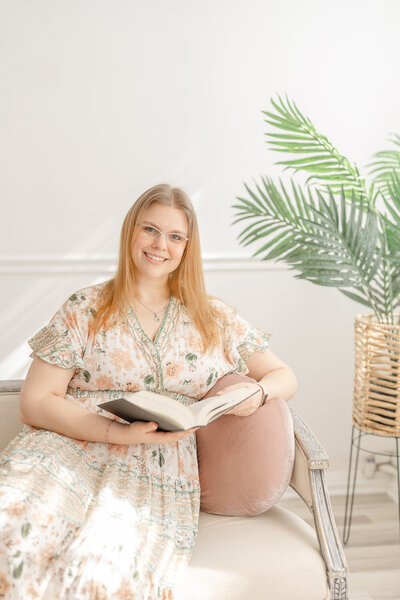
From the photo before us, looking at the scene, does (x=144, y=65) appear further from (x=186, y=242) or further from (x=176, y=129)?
(x=186, y=242)

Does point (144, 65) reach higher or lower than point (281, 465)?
higher

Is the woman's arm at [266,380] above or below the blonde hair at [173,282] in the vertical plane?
below

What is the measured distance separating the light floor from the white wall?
110cm

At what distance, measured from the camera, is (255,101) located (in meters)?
2.66

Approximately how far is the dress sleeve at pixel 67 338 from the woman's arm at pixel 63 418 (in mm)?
37

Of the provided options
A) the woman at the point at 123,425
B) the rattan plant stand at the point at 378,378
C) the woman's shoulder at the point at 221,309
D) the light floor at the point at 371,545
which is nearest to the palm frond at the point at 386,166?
the rattan plant stand at the point at 378,378

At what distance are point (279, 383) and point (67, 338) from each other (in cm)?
69

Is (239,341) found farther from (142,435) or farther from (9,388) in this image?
(9,388)

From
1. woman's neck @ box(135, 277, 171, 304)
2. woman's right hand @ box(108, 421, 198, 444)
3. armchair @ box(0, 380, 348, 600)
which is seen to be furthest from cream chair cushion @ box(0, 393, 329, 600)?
woman's neck @ box(135, 277, 171, 304)

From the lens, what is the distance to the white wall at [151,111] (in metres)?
2.52

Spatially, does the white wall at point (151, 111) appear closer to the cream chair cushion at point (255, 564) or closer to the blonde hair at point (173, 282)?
the blonde hair at point (173, 282)

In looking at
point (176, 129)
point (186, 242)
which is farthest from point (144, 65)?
point (186, 242)

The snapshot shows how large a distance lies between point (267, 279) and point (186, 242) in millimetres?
1007

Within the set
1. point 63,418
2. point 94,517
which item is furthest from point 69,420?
point 94,517
